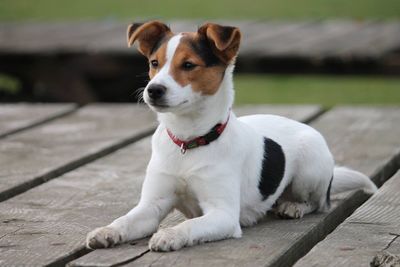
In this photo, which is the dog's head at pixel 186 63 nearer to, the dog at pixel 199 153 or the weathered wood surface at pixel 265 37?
the dog at pixel 199 153

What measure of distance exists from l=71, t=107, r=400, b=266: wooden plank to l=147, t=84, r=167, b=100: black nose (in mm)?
561

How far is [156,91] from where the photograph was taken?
4.10 m

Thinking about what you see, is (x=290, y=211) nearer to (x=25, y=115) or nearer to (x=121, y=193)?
(x=121, y=193)

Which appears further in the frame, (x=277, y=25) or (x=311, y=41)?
(x=277, y=25)

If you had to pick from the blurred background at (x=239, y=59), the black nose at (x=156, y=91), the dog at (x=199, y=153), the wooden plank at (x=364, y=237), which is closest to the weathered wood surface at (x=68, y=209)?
the dog at (x=199, y=153)

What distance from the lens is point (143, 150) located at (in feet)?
20.0

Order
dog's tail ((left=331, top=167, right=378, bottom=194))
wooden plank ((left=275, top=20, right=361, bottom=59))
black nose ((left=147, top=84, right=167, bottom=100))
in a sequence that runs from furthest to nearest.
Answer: wooden plank ((left=275, top=20, right=361, bottom=59))
dog's tail ((left=331, top=167, right=378, bottom=194))
black nose ((left=147, top=84, right=167, bottom=100))

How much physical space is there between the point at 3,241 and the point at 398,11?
13426mm

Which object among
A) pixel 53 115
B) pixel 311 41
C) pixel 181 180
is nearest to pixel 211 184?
pixel 181 180

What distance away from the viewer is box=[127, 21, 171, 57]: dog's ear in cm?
438

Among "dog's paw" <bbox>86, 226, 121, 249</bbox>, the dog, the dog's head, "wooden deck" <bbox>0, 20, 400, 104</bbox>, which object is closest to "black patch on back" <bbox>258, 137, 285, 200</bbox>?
the dog

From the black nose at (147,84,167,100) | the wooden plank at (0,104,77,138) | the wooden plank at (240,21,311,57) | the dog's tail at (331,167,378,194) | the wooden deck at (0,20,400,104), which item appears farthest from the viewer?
the wooden plank at (240,21,311,57)

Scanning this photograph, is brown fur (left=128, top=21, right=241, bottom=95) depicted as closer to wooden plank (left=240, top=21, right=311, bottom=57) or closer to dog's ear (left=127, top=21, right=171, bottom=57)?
dog's ear (left=127, top=21, right=171, bottom=57)

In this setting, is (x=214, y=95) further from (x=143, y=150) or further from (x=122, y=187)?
(x=143, y=150)
